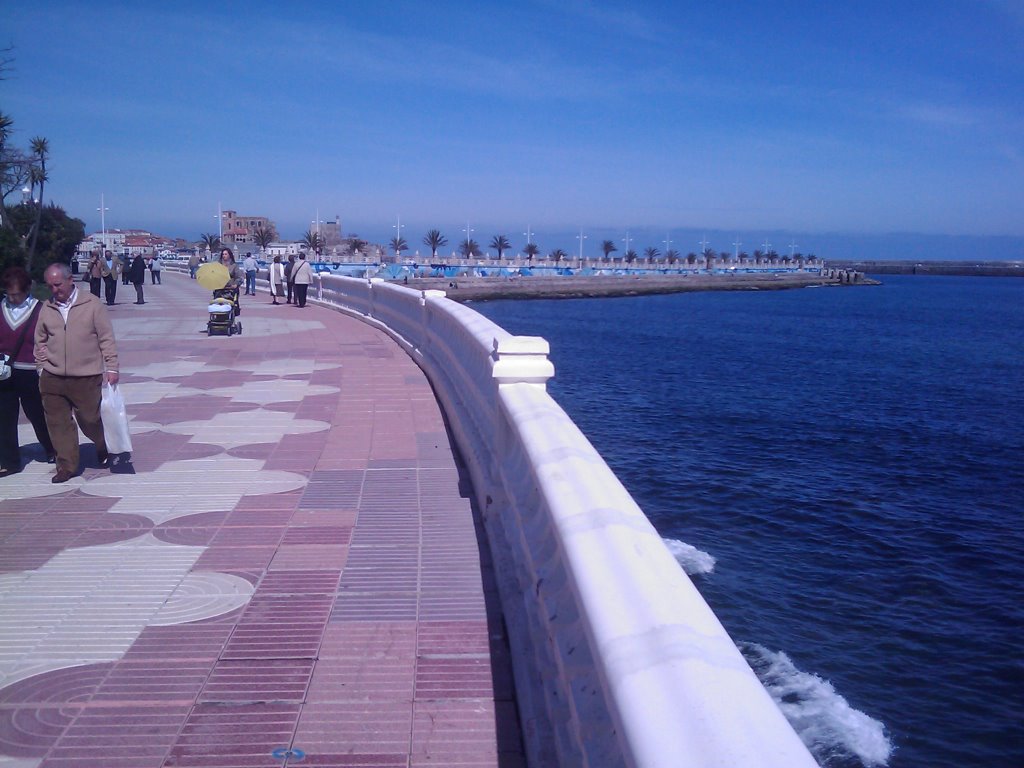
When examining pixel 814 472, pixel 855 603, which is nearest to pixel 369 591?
pixel 855 603

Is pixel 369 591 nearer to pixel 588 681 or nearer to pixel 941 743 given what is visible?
pixel 588 681

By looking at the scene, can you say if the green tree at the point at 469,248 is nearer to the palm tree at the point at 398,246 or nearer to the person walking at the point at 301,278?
the palm tree at the point at 398,246

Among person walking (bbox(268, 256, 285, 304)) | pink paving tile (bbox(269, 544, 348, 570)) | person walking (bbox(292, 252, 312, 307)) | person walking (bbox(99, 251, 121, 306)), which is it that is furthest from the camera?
person walking (bbox(268, 256, 285, 304))

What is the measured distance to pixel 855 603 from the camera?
14.3 metres

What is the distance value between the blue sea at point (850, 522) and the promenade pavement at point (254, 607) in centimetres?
665

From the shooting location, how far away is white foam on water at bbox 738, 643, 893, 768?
10.3 metres

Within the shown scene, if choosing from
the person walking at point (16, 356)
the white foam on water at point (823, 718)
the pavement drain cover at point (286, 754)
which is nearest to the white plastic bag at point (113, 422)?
the person walking at point (16, 356)

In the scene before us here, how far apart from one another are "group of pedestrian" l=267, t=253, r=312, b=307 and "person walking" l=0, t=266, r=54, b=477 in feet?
55.5

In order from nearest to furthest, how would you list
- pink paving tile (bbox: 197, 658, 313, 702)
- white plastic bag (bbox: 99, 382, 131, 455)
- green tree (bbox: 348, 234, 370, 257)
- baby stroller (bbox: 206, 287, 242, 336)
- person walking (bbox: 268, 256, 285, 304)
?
pink paving tile (bbox: 197, 658, 313, 702), white plastic bag (bbox: 99, 382, 131, 455), baby stroller (bbox: 206, 287, 242, 336), person walking (bbox: 268, 256, 285, 304), green tree (bbox: 348, 234, 370, 257)

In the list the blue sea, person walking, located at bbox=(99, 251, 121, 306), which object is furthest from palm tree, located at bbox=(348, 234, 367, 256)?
person walking, located at bbox=(99, 251, 121, 306)

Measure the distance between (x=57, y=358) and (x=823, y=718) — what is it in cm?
881

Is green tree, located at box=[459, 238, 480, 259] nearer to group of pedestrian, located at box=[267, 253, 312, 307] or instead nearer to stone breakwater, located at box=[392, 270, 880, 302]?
stone breakwater, located at box=[392, 270, 880, 302]

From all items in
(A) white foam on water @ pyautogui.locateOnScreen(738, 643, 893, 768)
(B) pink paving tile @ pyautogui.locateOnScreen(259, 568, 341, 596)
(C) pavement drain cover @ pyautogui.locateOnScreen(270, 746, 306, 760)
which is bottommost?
(A) white foam on water @ pyautogui.locateOnScreen(738, 643, 893, 768)

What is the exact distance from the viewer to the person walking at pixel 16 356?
688 centimetres
